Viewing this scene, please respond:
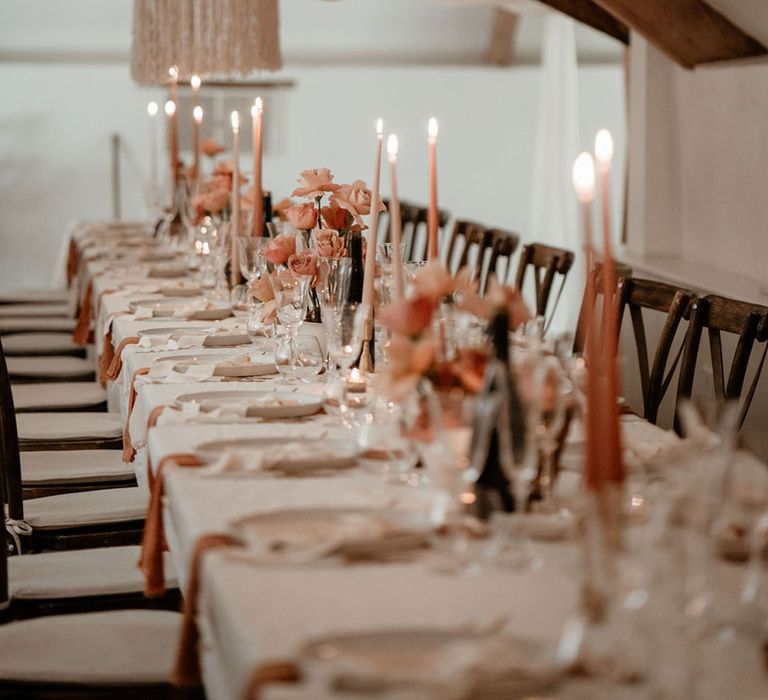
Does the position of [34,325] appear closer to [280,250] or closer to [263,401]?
[280,250]

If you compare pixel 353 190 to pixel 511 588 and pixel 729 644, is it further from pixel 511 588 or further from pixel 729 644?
pixel 729 644

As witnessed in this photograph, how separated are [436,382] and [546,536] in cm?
29

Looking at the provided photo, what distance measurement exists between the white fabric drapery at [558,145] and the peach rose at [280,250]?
16.7 feet

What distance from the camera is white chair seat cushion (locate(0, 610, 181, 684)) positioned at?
1958 millimetres

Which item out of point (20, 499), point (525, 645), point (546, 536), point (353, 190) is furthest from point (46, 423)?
point (525, 645)

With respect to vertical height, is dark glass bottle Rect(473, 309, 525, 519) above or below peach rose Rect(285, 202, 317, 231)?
below

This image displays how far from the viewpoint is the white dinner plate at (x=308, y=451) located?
1.96 meters

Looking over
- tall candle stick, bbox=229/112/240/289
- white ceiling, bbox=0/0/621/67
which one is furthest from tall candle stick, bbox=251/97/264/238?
white ceiling, bbox=0/0/621/67

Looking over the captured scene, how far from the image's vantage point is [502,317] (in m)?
1.69

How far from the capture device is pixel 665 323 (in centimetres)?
293

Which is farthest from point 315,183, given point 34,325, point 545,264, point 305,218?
point 34,325

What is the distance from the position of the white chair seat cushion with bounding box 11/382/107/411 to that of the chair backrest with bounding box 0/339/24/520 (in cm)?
90

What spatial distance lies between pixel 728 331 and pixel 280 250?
1048 millimetres

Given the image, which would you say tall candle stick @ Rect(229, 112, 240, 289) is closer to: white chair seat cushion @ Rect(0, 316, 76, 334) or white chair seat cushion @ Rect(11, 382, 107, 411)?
white chair seat cushion @ Rect(11, 382, 107, 411)
